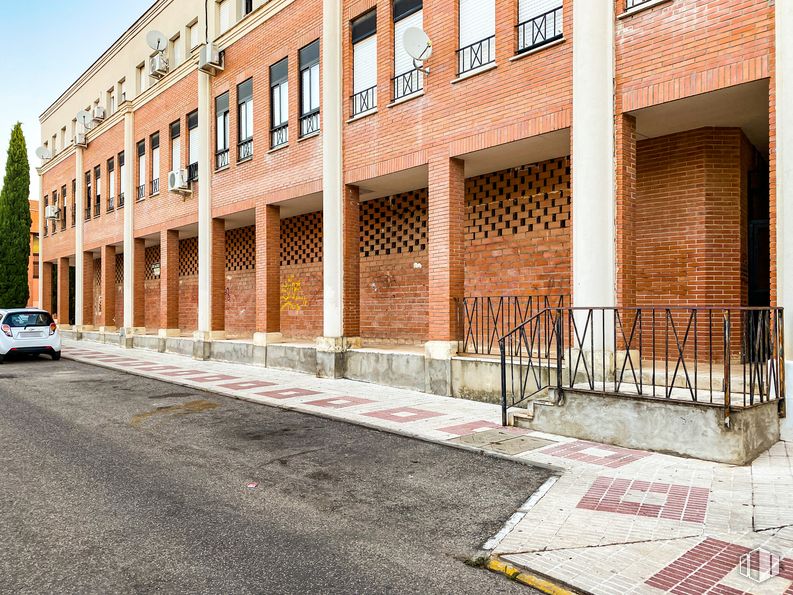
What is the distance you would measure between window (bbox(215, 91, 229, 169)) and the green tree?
69.5ft

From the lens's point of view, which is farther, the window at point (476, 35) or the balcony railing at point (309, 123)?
the balcony railing at point (309, 123)

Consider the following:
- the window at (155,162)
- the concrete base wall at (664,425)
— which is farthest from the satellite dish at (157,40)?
the concrete base wall at (664,425)

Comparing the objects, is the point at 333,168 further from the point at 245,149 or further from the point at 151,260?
the point at 151,260

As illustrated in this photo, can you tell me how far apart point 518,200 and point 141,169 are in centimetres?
1567

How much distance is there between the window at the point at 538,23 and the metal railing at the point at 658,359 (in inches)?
167

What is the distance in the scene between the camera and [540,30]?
9141 mm

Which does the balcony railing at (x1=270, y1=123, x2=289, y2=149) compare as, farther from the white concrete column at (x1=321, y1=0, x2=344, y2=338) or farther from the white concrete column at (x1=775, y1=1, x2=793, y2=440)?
the white concrete column at (x1=775, y1=1, x2=793, y2=440)

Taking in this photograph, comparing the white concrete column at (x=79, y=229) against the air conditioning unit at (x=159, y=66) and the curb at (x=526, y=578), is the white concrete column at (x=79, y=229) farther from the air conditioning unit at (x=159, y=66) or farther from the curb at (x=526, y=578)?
the curb at (x=526, y=578)

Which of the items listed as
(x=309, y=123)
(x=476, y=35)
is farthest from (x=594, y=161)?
(x=309, y=123)

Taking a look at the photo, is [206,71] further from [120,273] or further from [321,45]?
[120,273]

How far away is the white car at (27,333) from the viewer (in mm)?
15898

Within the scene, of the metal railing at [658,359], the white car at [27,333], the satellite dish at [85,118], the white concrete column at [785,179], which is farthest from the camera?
the satellite dish at [85,118]

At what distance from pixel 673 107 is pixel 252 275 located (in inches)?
537

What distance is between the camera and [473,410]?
855 centimetres
